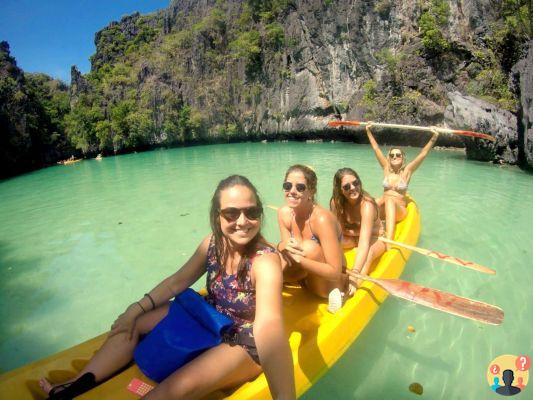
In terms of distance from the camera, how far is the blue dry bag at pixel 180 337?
1.79 meters

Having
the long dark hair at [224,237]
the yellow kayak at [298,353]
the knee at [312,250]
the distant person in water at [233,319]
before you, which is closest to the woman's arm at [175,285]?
the distant person in water at [233,319]

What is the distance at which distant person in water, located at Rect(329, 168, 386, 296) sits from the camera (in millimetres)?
3148

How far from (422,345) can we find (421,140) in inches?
618

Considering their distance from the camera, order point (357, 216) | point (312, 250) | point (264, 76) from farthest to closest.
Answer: point (264, 76) → point (357, 216) → point (312, 250)

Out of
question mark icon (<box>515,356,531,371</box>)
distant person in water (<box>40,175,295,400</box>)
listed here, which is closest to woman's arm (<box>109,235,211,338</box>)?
distant person in water (<box>40,175,295,400</box>)

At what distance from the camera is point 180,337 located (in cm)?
183

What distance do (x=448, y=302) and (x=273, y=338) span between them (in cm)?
170

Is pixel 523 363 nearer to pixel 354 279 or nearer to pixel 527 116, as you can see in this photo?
pixel 354 279

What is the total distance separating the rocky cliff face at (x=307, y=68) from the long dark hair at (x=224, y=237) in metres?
11.3

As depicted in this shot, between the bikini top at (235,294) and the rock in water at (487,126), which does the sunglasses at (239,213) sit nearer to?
the bikini top at (235,294)

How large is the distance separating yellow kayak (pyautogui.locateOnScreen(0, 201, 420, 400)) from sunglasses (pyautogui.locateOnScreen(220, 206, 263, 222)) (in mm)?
840

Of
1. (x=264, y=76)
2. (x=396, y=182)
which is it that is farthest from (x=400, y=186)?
(x=264, y=76)

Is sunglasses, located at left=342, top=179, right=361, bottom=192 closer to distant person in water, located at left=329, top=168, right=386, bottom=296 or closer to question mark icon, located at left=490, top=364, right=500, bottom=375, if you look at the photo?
distant person in water, located at left=329, top=168, right=386, bottom=296

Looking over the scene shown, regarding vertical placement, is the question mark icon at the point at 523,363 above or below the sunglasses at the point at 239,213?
below
